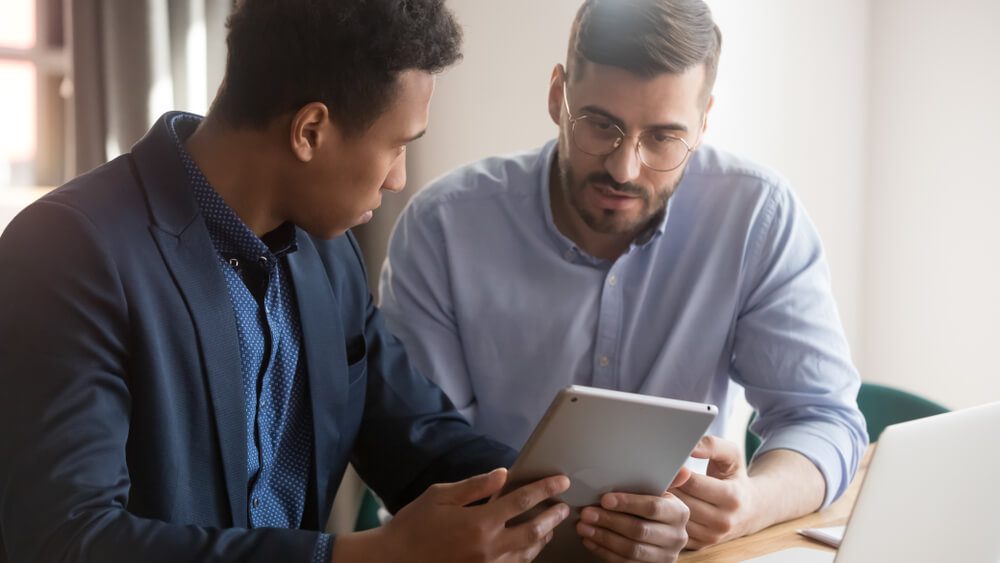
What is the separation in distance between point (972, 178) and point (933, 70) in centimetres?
37

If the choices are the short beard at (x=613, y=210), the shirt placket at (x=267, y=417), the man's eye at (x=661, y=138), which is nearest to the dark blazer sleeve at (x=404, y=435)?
the shirt placket at (x=267, y=417)

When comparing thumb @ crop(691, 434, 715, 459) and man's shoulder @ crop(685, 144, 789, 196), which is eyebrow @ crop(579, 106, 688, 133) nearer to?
man's shoulder @ crop(685, 144, 789, 196)

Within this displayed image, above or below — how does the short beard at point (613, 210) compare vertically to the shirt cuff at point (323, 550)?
above

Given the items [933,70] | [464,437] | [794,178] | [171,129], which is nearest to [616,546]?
[464,437]

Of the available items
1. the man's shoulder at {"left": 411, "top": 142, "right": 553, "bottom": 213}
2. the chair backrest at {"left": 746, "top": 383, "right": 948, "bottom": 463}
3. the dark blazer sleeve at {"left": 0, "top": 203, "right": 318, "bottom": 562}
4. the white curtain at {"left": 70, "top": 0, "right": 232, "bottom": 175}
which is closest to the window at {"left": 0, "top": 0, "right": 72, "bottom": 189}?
the white curtain at {"left": 70, "top": 0, "right": 232, "bottom": 175}

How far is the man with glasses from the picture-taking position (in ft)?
5.91

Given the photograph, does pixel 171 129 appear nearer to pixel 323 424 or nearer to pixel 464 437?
pixel 323 424

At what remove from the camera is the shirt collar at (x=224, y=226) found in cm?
136

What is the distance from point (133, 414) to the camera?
1.26 m

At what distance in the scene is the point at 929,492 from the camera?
1186 millimetres

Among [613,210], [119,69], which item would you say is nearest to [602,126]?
[613,210]

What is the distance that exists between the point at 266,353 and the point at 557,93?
2.63 feet

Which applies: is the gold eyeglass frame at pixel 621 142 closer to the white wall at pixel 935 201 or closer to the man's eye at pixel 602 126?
the man's eye at pixel 602 126

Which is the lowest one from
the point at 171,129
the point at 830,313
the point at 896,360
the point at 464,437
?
the point at 896,360
